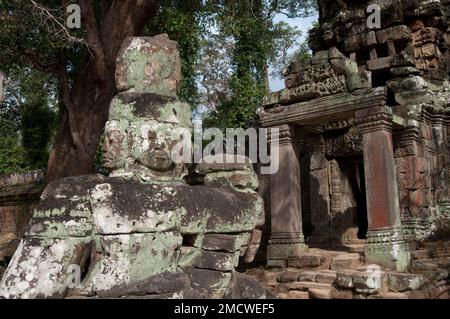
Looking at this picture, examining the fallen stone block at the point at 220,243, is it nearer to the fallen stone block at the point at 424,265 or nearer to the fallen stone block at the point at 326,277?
the fallen stone block at the point at 326,277

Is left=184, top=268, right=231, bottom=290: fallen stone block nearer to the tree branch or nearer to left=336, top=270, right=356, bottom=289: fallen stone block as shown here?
left=336, top=270, right=356, bottom=289: fallen stone block

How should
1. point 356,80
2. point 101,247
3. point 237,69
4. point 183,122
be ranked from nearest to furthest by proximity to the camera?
point 101,247
point 183,122
point 356,80
point 237,69

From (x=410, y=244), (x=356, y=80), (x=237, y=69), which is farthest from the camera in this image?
(x=237, y=69)

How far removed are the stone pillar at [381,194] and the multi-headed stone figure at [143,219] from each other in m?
5.34

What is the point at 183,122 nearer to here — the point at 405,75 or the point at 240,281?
the point at 240,281

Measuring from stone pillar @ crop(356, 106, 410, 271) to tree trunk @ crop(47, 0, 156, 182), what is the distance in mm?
5269

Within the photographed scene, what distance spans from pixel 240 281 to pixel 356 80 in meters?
6.33

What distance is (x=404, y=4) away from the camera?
11273 millimetres

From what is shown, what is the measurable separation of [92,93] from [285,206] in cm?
484

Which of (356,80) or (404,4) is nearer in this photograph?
(356,80)

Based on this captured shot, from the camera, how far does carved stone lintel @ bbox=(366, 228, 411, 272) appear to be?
771cm

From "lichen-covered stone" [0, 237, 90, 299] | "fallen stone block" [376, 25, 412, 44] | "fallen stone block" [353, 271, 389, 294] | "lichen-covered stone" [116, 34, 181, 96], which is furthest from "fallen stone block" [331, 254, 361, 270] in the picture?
"lichen-covered stone" [0, 237, 90, 299]

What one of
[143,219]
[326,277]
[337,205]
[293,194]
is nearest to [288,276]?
[326,277]
